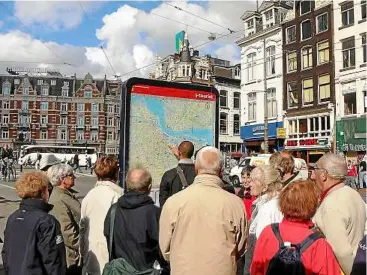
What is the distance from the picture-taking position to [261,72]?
3688cm


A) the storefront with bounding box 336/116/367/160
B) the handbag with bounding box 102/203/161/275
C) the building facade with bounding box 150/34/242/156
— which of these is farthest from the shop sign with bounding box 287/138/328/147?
the handbag with bounding box 102/203/161/275

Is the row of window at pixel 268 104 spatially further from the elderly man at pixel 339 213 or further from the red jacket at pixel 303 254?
the red jacket at pixel 303 254

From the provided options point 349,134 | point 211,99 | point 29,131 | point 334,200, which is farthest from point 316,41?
point 29,131

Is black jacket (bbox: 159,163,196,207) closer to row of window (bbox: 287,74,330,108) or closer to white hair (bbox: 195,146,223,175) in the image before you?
white hair (bbox: 195,146,223,175)

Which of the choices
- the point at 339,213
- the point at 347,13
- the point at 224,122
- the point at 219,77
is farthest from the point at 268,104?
the point at 339,213

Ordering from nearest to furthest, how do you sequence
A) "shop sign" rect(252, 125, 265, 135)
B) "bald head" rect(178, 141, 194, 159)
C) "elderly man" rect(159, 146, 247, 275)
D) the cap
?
1. "elderly man" rect(159, 146, 247, 275)
2. "bald head" rect(178, 141, 194, 159)
3. the cap
4. "shop sign" rect(252, 125, 265, 135)

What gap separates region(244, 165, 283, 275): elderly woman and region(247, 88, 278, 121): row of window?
3194cm

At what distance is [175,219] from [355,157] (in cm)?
2796

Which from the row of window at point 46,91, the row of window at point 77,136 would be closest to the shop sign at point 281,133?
the row of window at point 77,136

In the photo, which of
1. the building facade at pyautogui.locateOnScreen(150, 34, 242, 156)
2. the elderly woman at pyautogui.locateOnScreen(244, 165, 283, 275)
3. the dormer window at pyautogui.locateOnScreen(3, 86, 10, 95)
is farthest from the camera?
the dormer window at pyautogui.locateOnScreen(3, 86, 10, 95)

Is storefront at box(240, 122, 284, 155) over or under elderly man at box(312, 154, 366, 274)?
over

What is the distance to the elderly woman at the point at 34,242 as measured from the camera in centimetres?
338

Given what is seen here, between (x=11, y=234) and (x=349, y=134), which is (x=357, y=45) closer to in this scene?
(x=349, y=134)

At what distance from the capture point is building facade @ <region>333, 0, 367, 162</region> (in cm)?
2831
